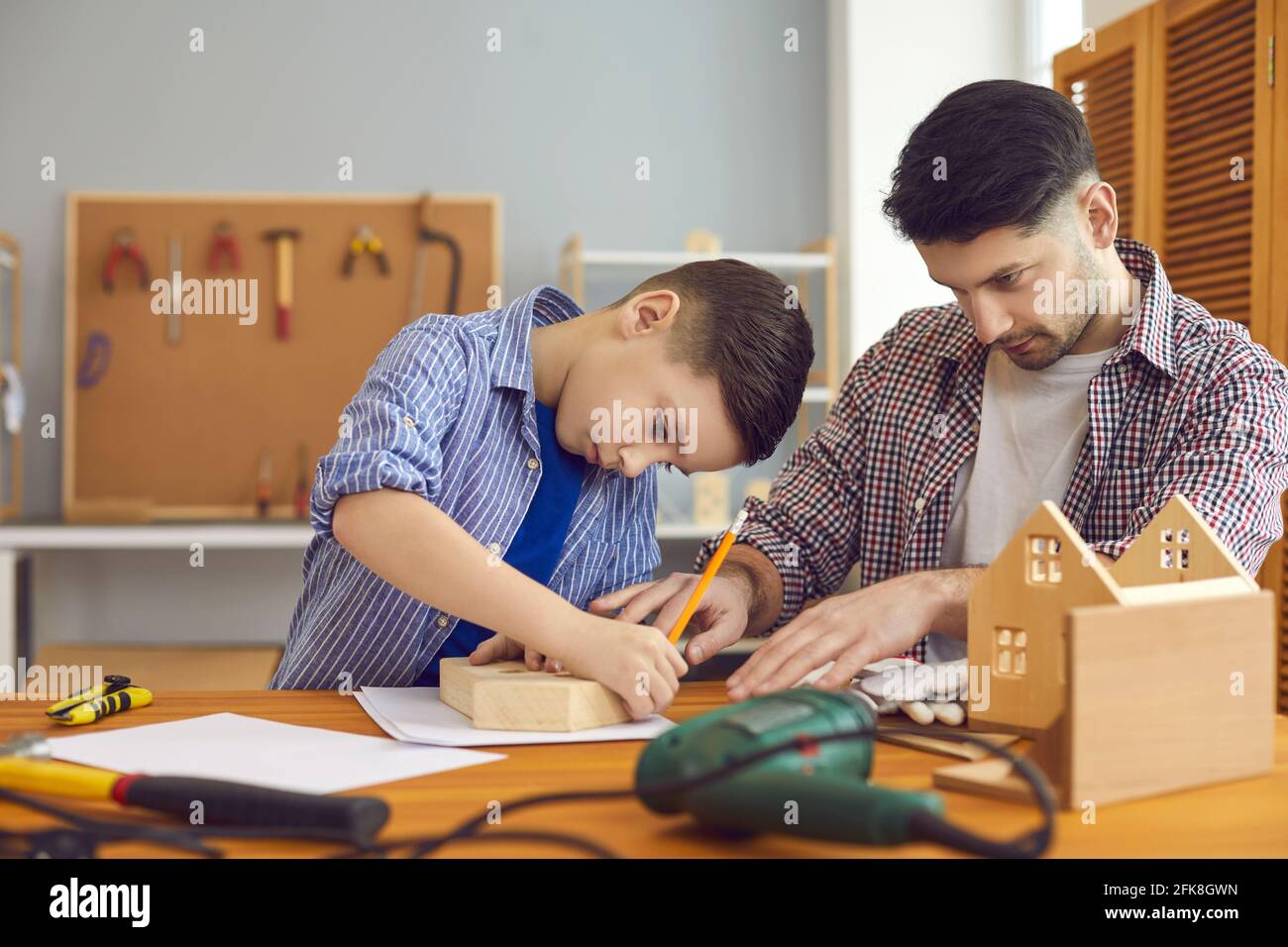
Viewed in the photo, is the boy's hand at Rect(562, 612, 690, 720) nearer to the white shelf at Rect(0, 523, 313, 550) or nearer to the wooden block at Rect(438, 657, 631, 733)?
the wooden block at Rect(438, 657, 631, 733)

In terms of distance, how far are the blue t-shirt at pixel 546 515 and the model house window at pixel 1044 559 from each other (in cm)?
59

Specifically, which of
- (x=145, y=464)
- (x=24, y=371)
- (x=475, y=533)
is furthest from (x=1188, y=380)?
(x=24, y=371)

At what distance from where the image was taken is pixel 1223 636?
27.9 inches

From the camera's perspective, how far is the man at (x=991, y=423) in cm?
112

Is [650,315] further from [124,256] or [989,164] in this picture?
Answer: [124,256]

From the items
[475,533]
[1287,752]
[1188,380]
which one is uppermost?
[1188,380]

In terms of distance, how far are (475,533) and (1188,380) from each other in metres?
0.80

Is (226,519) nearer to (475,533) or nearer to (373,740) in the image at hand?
(475,533)

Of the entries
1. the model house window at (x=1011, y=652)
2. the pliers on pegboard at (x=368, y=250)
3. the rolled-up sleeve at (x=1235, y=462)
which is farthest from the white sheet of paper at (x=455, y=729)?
the pliers on pegboard at (x=368, y=250)

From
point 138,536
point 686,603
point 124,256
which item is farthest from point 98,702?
point 124,256

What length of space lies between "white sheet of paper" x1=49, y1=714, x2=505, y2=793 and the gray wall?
266 cm

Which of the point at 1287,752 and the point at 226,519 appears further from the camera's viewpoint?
the point at 226,519

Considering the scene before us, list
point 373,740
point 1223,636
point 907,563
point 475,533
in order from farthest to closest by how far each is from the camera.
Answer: point 907,563
point 475,533
point 373,740
point 1223,636

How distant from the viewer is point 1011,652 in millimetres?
824
